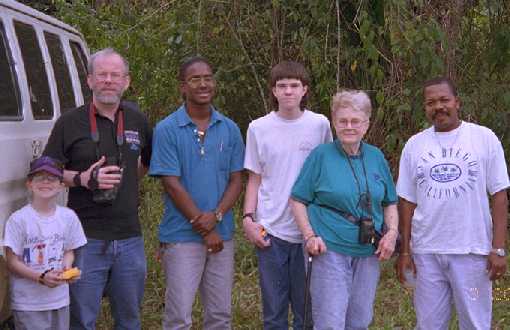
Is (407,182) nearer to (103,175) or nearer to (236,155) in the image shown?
(236,155)

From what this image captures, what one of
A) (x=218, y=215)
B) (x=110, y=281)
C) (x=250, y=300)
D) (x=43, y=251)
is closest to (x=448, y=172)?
(x=218, y=215)

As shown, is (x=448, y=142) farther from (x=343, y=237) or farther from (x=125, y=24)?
(x=125, y=24)

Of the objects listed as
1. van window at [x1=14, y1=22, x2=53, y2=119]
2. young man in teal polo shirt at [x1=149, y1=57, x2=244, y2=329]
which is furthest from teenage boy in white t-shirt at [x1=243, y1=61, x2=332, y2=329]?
van window at [x1=14, y1=22, x2=53, y2=119]

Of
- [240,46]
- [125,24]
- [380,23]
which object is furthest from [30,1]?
[380,23]

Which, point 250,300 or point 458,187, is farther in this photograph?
point 250,300

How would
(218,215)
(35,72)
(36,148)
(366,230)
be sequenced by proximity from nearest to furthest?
(366,230)
(218,215)
(36,148)
(35,72)

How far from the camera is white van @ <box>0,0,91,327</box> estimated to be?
4.55 m

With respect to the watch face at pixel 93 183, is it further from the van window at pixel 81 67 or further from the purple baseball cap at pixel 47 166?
the van window at pixel 81 67

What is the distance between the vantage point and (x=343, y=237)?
4.46 metres

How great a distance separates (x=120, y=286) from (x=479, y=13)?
6544 millimetres

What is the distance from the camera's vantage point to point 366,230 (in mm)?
4418

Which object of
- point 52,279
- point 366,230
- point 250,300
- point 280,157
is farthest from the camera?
point 250,300

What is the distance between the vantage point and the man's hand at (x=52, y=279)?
13.8ft

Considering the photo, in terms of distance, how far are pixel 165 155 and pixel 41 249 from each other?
2.60ft
